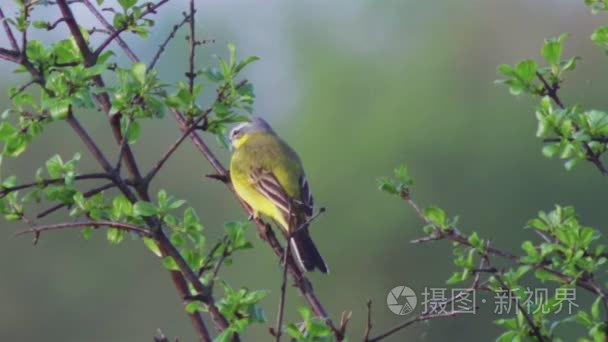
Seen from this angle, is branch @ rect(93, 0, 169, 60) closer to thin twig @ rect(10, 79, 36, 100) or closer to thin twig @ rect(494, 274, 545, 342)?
thin twig @ rect(10, 79, 36, 100)

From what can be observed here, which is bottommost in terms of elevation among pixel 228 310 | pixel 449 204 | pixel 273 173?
pixel 449 204

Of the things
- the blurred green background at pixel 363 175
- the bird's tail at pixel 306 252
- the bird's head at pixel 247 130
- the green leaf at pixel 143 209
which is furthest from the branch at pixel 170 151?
the blurred green background at pixel 363 175

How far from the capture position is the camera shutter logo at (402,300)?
3.89m

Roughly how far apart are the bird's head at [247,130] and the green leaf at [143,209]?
309 centimetres

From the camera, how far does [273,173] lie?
5.11m

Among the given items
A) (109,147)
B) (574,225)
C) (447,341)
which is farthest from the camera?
(447,341)

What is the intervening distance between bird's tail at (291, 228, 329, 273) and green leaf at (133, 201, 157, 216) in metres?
1.64

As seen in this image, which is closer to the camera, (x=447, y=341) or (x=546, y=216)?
(x=546, y=216)

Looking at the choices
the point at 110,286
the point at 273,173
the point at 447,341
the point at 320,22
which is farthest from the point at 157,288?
the point at 273,173

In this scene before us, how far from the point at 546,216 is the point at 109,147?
92.4 ft

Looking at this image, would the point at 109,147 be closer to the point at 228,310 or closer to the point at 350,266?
Answer: the point at 350,266

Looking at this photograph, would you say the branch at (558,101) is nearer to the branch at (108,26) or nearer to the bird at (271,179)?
the branch at (108,26)

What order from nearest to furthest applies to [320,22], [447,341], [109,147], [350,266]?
[109,147] < [447,341] < [350,266] < [320,22]

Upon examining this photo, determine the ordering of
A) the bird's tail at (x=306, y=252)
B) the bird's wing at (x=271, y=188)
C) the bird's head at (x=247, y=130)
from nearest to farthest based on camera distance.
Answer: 1. the bird's tail at (x=306, y=252)
2. the bird's wing at (x=271, y=188)
3. the bird's head at (x=247, y=130)
